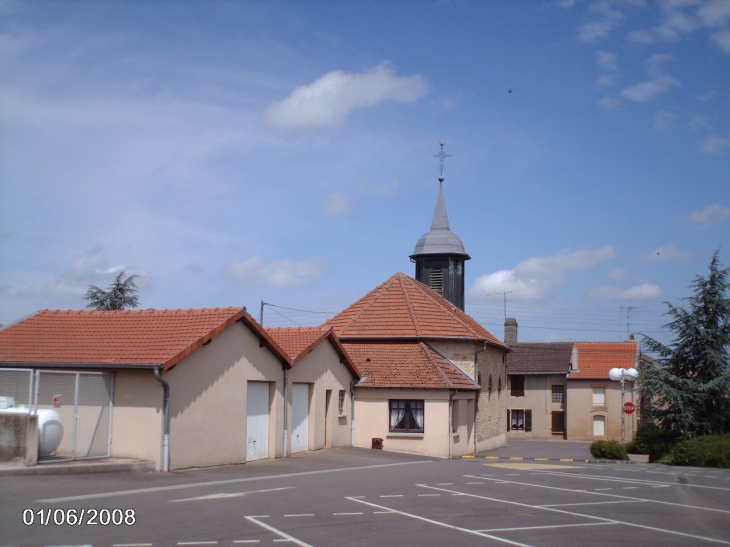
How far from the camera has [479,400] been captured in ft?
111

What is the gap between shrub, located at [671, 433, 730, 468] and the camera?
27078 millimetres

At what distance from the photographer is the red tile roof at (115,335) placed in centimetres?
1762

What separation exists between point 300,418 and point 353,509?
1191cm

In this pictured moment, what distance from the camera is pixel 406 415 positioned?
28578mm

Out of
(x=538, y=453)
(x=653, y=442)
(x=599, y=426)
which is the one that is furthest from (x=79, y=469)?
(x=599, y=426)

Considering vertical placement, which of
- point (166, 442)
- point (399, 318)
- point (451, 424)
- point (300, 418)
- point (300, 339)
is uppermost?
point (399, 318)

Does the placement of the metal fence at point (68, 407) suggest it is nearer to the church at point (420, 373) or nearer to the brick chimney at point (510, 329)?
the church at point (420, 373)

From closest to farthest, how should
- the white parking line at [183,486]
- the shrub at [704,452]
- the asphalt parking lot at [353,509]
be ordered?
the asphalt parking lot at [353,509] → the white parking line at [183,486] → the shrub at [704,452]

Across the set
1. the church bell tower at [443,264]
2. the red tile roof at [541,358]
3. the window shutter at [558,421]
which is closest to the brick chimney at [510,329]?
the red tile roof at [541,358]

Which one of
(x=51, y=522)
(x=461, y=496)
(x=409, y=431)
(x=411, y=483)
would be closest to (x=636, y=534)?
(x=461, y=496)

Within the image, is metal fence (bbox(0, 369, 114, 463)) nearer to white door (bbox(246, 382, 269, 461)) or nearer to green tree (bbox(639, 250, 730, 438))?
white door (bbox(246, 382, 269, 461))

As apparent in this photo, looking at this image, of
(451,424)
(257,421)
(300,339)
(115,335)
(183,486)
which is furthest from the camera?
(451,424)

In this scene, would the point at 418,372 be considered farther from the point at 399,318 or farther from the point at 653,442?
the point at 653,442

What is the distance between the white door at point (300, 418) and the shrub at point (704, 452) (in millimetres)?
14541
